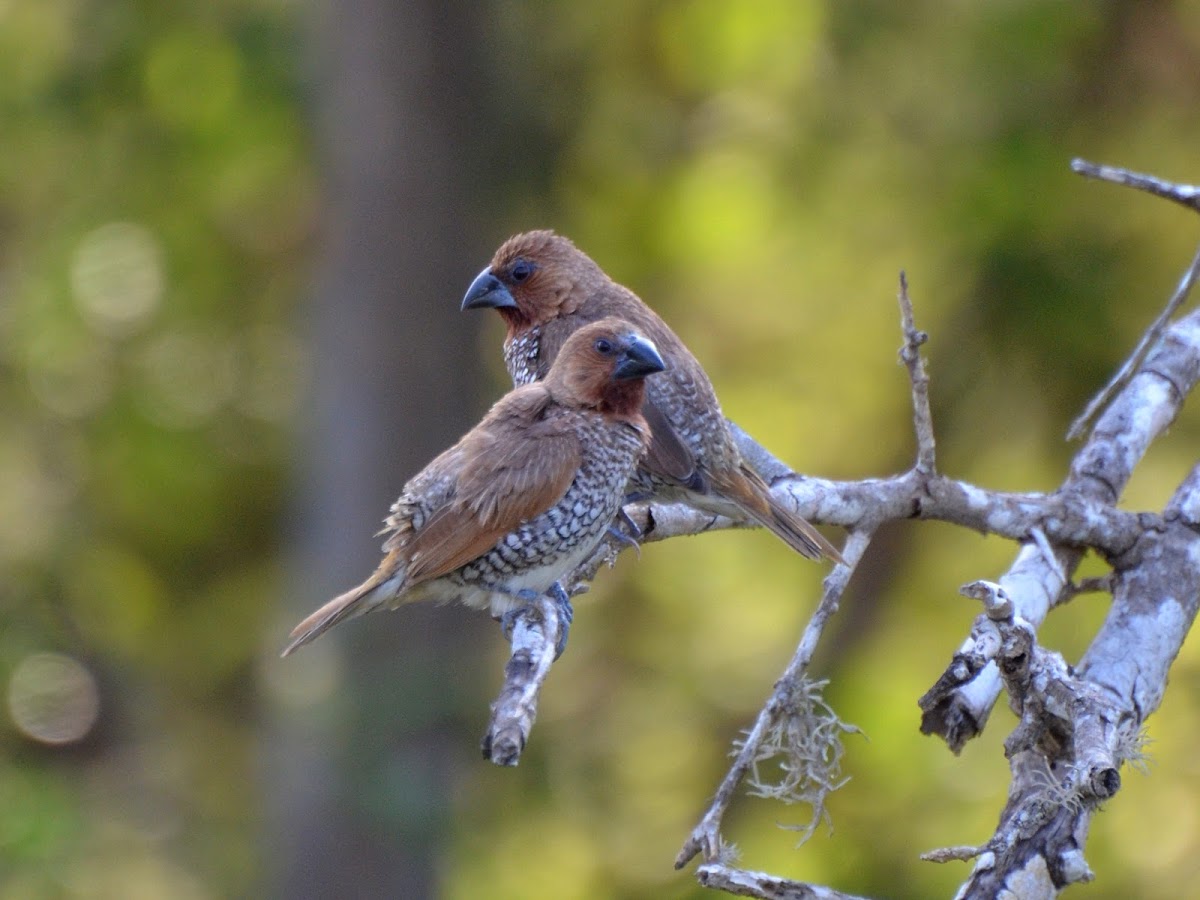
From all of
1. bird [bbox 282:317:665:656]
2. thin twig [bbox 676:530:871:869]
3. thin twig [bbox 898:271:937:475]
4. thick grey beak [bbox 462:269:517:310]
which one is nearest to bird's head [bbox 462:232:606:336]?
thick grey beak [bbox 462:269:517:310]

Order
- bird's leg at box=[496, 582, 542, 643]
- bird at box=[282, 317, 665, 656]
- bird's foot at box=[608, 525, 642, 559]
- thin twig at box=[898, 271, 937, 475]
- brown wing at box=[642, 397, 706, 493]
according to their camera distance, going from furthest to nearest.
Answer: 1. brown wing at box=[642, 397, 706, 493]
2. bird's foot at box=[608, 525, 642, 559]
3. bird at box=[282, 317, 665, 656]
4. bird's leg at box=[496, 582, 542, 643]
5. thin twig at box=[898, 271, 937, 475]

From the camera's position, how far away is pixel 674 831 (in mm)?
8938

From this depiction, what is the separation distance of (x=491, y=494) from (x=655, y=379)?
0.92 meters

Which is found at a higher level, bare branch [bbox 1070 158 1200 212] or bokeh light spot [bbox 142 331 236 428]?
bokeh light spot [bbox 142 331 236 428]

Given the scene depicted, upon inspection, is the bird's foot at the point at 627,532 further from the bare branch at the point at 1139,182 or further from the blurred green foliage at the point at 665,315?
the blurred green foliage at the point at 665,315

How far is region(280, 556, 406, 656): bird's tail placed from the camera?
11.8 feet

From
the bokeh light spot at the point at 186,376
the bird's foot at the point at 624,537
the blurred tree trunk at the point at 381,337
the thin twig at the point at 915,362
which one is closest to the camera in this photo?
the thin twig at the point at 915,362

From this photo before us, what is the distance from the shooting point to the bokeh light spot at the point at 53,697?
946 cm

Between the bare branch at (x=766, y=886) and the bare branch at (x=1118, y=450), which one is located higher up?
the bare branch at (x=1118, y=450)

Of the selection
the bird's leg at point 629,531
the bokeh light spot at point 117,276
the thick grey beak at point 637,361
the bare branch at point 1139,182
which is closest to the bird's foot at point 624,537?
the bird's leg at point 629,531

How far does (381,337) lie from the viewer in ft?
26.4

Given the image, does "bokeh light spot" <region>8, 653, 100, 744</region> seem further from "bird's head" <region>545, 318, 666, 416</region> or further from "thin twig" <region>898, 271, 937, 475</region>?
"thin twig" <region>898, 271, 937, 475</region>

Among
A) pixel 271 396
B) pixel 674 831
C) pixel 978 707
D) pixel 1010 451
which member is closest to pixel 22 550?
pixel 271 396

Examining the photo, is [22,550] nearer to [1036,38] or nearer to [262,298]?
[262,298]
